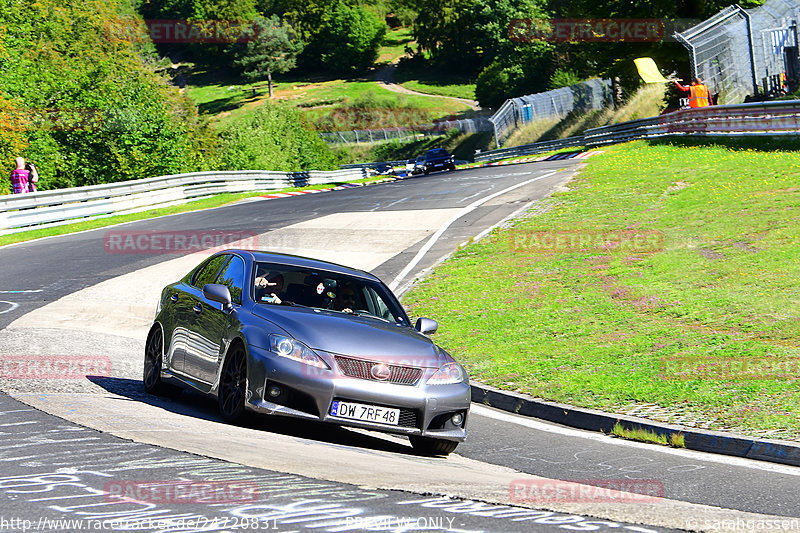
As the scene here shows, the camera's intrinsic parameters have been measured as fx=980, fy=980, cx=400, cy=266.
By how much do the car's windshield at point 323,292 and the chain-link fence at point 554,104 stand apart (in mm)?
53152

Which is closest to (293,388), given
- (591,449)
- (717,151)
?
(591,449)

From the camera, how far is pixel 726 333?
12.1 meters

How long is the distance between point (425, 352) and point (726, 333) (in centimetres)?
535

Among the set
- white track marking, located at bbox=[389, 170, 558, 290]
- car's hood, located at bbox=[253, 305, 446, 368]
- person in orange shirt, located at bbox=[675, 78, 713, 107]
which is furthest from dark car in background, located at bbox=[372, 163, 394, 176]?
car's hood, located at bbox=[253, 305, 446, 368]

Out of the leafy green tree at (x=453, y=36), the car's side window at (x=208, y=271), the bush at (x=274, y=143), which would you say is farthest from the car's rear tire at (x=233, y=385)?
the leafy green tree at (x=453, y=36)

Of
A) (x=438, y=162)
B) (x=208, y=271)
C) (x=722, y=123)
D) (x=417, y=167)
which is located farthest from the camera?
(x=417, y=167)

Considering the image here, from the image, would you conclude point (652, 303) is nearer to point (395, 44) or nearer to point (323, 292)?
point (323, 292)

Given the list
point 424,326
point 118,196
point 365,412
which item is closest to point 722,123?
point 118,196

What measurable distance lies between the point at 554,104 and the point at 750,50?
28.0 m

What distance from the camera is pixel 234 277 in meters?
9.21

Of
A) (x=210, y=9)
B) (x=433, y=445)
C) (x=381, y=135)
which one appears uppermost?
(x=210, y=9)

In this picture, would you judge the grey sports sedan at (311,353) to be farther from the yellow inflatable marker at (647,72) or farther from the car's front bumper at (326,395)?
the yellow inflatable marker at (647,72)

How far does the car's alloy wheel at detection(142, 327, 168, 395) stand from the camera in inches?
380

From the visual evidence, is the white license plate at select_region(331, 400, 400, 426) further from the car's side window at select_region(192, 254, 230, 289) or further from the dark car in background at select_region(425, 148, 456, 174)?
the dark car in background at select_region(425, 148, 456, 174)
